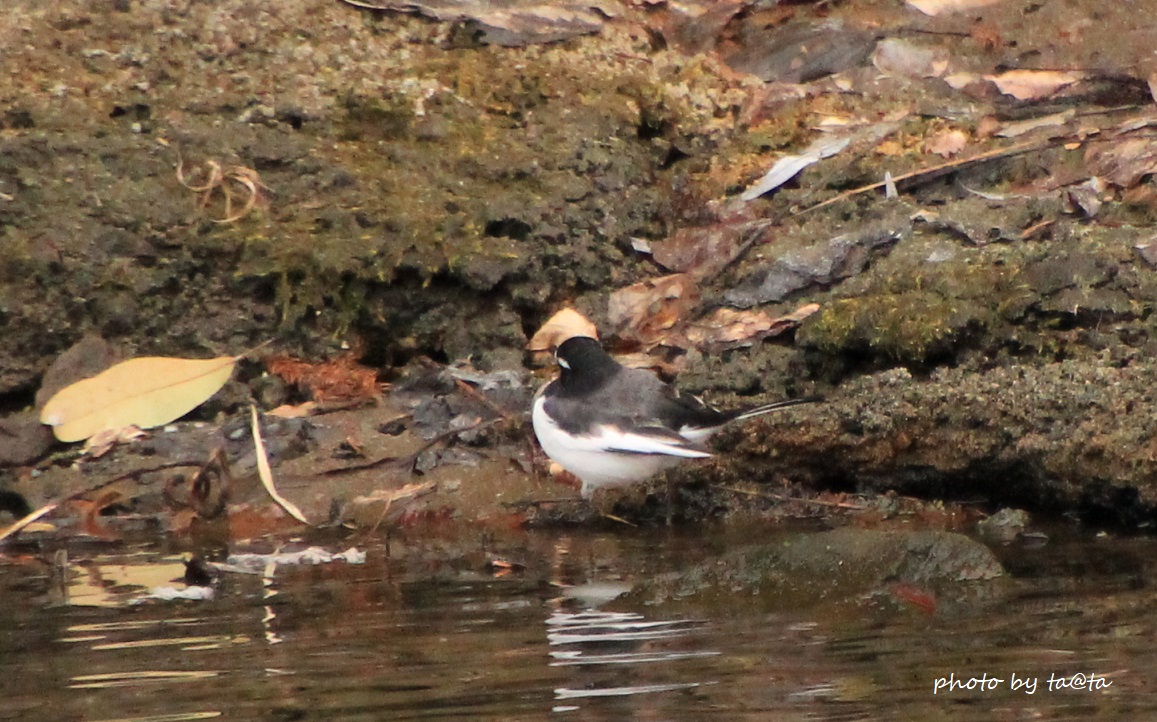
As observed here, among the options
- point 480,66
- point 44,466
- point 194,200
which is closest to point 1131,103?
point 480,66

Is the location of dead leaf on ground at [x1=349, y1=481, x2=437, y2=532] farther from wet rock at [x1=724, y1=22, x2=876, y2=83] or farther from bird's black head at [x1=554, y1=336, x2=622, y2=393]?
wet rock at [x1=724, y1=22, x2=876, y2=83]

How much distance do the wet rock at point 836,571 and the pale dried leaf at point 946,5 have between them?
4.72 meters

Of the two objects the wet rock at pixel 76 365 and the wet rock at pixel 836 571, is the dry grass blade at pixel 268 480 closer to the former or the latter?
the wet rock at pixel 76 365

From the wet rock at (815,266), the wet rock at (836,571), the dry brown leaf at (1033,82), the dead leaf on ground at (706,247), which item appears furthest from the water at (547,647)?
Result: the dry brown leaf at (1033,82)

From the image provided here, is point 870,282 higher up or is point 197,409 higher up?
point 870,282

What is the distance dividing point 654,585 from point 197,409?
9.91 feet

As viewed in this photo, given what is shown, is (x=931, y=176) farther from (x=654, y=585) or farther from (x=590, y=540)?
(x=654, y=585)

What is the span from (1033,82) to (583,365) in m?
3.26

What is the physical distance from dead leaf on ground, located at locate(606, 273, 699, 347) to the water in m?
1.91

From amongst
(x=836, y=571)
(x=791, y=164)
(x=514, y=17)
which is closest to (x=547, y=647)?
(x=836, y=571)

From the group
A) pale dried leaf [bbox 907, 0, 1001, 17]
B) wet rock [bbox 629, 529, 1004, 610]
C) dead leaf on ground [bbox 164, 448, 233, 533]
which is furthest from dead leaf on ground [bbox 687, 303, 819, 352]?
pale dried leaf [bbox 907, 0, 1001, 17]

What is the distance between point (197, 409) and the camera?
795 cm

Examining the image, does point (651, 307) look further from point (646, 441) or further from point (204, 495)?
point (204, 495)

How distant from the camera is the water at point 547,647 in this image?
4406 mm
